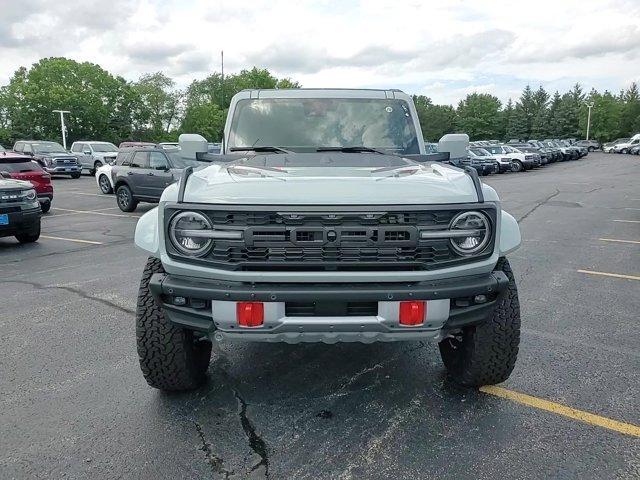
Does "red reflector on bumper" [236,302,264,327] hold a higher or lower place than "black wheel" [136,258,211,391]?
higher

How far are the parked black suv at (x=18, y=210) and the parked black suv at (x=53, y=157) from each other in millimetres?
18034

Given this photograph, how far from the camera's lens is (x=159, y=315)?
10.0ft

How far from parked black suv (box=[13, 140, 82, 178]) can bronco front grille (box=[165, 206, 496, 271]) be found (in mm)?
25784

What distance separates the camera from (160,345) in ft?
10.0

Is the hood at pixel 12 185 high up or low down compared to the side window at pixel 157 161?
down

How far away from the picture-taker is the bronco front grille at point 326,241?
2.60 metres

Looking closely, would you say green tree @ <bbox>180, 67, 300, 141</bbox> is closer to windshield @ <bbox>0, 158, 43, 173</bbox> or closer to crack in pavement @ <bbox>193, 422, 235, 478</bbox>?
windshield @ <bbox>0, 158, 43, 173</bbox>

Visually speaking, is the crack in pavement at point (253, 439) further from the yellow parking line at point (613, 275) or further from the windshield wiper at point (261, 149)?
the yellow parking line at point (613, 275)

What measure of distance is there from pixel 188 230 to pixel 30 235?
7877 mm

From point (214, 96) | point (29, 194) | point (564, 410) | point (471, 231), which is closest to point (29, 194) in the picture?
point (29, 194)

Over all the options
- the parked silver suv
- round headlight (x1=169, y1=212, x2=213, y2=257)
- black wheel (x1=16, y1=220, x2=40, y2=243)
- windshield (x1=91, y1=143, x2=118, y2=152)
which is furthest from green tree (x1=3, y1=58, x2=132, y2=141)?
round headlight (x1=169, y1=212, x2=213, y2=257)

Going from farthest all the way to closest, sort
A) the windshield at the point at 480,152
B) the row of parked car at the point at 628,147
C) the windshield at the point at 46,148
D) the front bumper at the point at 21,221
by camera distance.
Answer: the row of parked car at the point at 628,147, the windshield at the point at 480,152, the windshield at the point at 46,148, the front bumper at the point at 21,221

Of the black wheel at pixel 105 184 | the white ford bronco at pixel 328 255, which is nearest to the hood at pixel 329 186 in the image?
the white ford bronco at pixel 328 255

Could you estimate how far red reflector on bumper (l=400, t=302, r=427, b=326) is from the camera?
2617 millimetres
